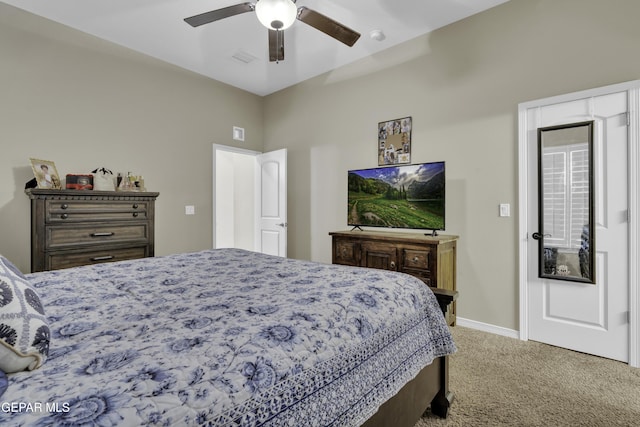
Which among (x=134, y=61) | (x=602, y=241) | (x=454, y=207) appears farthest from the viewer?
(x=134, y=61)

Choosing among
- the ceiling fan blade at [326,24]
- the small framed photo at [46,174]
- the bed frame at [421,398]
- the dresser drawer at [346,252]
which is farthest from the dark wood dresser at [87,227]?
the bed frame at [421,398]

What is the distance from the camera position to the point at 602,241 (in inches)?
97.3

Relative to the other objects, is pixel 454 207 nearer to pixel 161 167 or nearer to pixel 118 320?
pixel 118 320

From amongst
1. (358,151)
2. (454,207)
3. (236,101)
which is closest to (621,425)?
(454,207)

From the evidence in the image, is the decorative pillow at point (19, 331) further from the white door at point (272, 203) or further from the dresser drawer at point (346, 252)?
the white door at point (272, 203)

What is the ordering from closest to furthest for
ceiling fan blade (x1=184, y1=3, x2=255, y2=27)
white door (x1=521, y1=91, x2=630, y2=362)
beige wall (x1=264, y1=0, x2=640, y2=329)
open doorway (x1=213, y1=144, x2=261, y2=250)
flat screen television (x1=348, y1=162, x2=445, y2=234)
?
ceiling fan blade (x1=184, y1=3, x2=255, y2=27) → white door (x1=521, y1=91, x2=630, y2=362) → beige wall (x1=264, y1=0, x2=640, y2=329) → flat screen television (x1=348, y1=162, x2=445, y2=234) → open doorway (x1=213, y1=144, x2=261, y2=250)

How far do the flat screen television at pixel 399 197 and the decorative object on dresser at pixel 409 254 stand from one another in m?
A: 0.24

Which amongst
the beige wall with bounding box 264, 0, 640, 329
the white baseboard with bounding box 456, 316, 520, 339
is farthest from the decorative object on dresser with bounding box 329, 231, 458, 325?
the beige wall with bounding box 264, 0, 640, 329

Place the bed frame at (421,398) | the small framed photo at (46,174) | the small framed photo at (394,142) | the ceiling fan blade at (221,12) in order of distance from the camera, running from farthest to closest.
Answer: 1. the small framed photo at (394,142)
2. the small framed photo at (46,174)
3. the ceiling fan blade at (221,12)
4. the bed frame at (421,398)

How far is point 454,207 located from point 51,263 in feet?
12.3

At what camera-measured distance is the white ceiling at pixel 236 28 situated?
2.92 metres

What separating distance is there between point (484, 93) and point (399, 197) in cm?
128

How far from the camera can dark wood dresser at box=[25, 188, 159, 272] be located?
106 inches

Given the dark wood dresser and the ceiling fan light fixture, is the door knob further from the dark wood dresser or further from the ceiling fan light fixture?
the dark wood dresser
